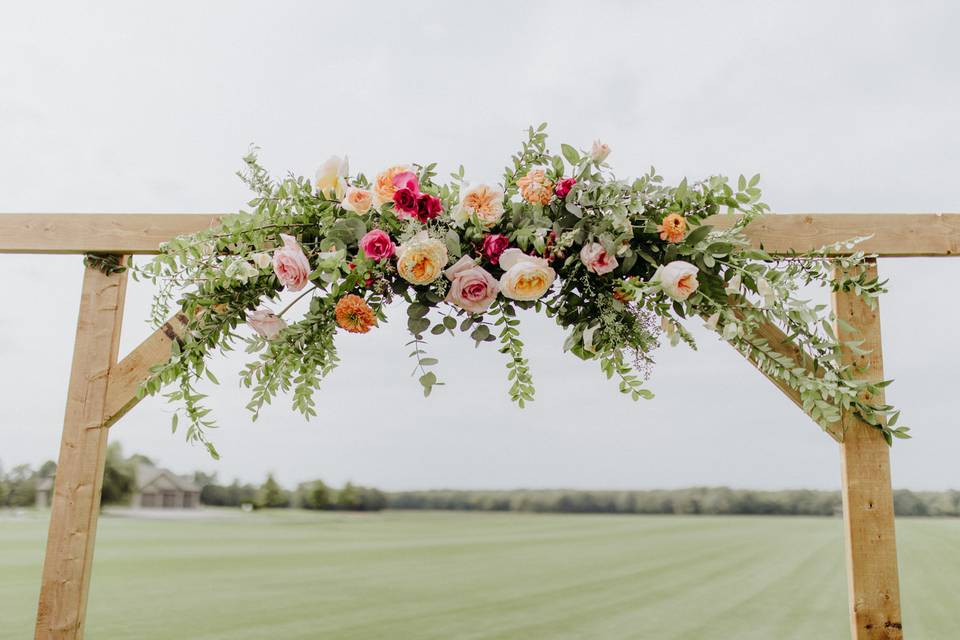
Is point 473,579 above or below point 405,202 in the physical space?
below

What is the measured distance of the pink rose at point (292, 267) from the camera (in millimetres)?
1580

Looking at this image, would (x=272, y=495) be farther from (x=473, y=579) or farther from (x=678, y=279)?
(x=678, y=279)

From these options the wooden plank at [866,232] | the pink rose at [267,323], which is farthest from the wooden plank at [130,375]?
the wooden plank at [866,232]

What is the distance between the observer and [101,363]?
2.01m

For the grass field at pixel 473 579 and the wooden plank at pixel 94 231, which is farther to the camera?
the grass field at pixel 473 579

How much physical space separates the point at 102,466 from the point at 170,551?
6.65m

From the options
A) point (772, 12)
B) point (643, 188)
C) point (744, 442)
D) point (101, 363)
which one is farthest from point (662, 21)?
point (101, 363)

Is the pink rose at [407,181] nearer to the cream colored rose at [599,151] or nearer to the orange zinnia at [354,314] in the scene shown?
the orange zinnia at [354,314]

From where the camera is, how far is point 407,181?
160cm

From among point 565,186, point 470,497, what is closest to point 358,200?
point 565,186

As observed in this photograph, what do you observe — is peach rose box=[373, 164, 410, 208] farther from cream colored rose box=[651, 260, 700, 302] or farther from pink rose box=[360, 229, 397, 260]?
cream colored rose box=[651, 260, 700, 302]

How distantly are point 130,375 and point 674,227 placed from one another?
5.50 feet

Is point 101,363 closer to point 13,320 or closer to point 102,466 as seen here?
point 102,466

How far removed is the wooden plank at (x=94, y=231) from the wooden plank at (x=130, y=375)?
1.02 feet
